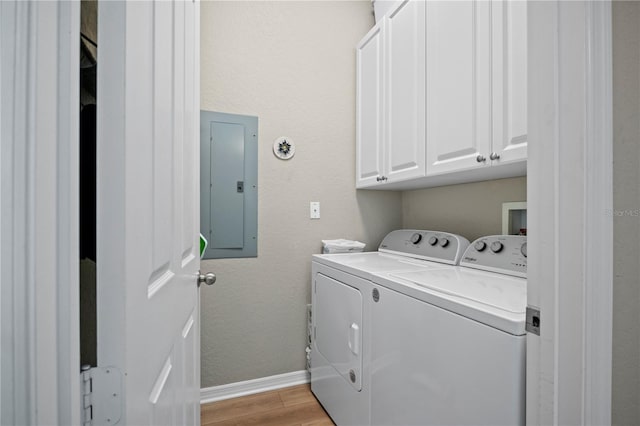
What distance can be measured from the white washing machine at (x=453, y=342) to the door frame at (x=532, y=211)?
0.46 ft

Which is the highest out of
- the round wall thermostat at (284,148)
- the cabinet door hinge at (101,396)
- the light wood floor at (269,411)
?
the round wall thermostat at (284,148)

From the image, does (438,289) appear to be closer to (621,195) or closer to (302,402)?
(621,195)

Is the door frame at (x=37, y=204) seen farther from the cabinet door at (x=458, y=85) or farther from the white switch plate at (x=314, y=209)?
the white switch plate at (x=314, y=209)

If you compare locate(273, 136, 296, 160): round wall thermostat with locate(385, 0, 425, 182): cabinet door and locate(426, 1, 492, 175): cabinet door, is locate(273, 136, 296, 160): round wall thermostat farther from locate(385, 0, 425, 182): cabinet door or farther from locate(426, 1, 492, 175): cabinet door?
locate(426, 1, 492, 175): cabinet door

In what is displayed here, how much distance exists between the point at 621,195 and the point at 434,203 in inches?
61.1

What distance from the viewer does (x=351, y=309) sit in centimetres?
155

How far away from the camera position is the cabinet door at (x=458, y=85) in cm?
131

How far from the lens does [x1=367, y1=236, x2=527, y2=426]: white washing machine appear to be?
0.81m

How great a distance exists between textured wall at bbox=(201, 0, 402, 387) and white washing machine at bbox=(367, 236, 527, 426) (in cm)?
90

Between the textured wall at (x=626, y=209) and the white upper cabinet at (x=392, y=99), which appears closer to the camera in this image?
the textured wall at (x=626, y=209)

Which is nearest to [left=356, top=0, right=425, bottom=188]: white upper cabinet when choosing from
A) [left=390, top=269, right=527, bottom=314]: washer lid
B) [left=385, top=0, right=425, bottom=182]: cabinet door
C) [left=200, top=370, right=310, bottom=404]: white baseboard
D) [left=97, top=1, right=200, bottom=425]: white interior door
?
[left=385, top=0, right=425, bottom=182]: cabinet door

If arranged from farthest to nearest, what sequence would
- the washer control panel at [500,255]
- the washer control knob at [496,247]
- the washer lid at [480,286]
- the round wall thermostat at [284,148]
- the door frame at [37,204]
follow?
the round wall thermostat at [284,148] → the washer control knob at [496,247] → the washer control panel at [500,255] → the washer lid at [480,286] → the door frame at [37,204]

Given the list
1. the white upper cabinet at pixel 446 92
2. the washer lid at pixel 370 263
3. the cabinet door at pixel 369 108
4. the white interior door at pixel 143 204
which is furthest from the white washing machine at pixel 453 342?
the cabinet door at pixel 369 108

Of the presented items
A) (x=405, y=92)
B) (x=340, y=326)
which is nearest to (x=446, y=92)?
(x=405, y=92)
